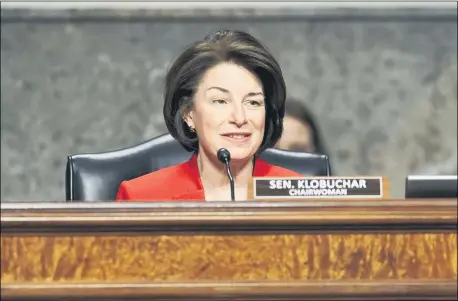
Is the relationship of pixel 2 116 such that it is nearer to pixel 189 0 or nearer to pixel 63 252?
pixel 189 0

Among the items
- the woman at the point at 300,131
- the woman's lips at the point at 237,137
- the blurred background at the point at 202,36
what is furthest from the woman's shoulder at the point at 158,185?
the blurred background at the point at 202,36

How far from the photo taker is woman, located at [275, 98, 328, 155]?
308cm

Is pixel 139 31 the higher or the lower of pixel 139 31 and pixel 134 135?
the higher

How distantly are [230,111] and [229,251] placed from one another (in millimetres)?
574

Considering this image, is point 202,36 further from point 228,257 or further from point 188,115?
point 228,257

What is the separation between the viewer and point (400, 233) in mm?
1408

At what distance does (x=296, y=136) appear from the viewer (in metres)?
3.15

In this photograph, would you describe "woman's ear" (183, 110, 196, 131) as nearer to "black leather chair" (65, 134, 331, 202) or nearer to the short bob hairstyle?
the short bob hairstyle

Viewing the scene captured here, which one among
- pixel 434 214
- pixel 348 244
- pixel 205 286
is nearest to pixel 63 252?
pixel 205 286

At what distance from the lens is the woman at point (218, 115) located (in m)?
1.92

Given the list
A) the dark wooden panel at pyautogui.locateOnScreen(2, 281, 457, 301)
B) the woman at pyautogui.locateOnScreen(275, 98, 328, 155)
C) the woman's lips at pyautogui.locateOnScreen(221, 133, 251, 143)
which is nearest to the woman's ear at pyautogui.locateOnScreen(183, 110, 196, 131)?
the woman's lips at pyautogui.locateOnScreen(221, 133, 251, 143)

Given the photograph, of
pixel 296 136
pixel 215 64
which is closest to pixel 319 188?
pixel 215 64

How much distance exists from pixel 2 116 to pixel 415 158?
1.42 metres

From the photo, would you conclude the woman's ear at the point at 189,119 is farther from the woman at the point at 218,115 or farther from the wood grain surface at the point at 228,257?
the wood grain surface at the point at 228,257
